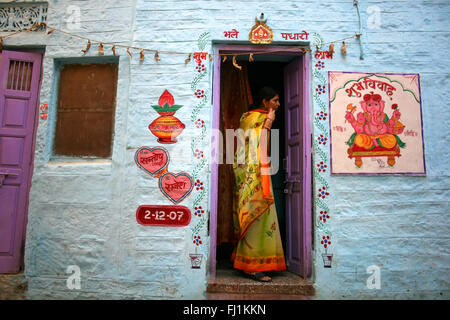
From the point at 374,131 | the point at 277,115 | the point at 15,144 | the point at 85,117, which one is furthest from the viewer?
the point at 277,115

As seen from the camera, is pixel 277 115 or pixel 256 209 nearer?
pixel 256 209

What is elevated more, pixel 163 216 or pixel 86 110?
pixel 86 110

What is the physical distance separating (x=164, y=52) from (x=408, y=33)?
2.91 meters

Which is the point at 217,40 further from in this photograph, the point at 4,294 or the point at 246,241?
the point at 4,294

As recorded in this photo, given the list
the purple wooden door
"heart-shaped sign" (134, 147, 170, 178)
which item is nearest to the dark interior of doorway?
the purple wooden door

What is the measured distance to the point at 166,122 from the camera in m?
3.43

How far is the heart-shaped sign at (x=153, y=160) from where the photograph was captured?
11.0 feet

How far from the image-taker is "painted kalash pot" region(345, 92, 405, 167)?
132 inches

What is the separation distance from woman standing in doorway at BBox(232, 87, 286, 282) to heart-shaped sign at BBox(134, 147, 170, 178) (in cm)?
86

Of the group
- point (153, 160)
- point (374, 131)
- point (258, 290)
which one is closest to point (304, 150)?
point (374, 131)

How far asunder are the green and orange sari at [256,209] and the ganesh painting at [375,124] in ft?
2.63

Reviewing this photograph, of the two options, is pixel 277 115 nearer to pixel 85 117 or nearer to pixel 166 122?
pixel 166 122

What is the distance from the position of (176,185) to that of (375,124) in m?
2.37

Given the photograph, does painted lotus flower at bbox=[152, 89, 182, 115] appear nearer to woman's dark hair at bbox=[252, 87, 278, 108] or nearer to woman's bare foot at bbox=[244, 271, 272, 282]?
woman's dark hair at bbox=[252, 87, 278, 108]
